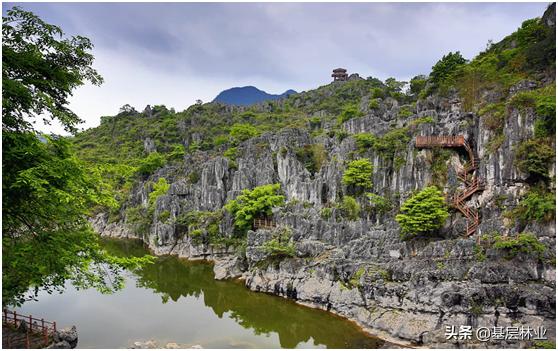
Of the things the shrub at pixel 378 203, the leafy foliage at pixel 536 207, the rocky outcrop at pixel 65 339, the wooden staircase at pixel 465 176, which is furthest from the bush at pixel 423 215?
the rocky outcrop at pixel 65 339

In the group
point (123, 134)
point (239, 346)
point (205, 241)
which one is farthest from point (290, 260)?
point (123, 134)

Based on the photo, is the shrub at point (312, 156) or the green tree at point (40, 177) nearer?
the green tree at point (40, 177)

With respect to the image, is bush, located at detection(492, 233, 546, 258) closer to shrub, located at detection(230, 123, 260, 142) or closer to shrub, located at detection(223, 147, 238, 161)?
shrub, located at detection(223, 147, 238, 161)

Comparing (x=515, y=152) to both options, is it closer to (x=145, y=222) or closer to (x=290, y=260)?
(x=290, y=260)

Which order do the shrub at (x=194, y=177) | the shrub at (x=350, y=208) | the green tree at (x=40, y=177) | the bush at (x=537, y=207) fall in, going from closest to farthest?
1. the green tree at (x=40, y=177)
2. the bush at (x=537, y=207)
3. the shrub at (x=350, y=208)
4. the shrub at (x=194, y=177)

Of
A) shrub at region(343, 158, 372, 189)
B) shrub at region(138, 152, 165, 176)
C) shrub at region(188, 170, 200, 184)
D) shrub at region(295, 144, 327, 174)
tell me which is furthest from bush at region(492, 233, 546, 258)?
shrub at region(138, 152, 165, 176)

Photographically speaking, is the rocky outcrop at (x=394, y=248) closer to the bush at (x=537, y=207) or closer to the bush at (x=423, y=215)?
the bush at (x=537, y=207)

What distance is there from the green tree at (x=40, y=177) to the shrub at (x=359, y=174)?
25.0 m

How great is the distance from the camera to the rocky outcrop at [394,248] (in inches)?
728

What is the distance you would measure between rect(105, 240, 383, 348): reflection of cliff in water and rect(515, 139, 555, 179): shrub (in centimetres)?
1355

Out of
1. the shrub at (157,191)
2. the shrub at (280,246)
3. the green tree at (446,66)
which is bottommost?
the shrub at (280,246)

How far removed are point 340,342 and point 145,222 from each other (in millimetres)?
33698

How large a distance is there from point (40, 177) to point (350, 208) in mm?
25245

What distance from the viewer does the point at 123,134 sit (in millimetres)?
87062
